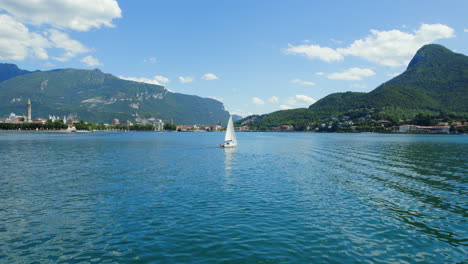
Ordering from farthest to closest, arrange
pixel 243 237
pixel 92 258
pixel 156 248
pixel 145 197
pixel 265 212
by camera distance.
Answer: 1. pixel 145 197
2. pixel 265 212
3. pixel 243 237
4. pixel 156 248
5. pixel 92 258

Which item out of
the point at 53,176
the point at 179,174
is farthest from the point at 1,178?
the point at 179,174

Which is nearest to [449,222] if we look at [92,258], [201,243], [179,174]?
[201,243]

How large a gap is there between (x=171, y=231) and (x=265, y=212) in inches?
328

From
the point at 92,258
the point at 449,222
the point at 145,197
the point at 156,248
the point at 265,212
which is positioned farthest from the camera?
the point at 145,197

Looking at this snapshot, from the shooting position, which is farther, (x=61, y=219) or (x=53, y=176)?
(x=53, y=176)

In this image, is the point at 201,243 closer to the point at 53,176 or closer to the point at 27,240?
the point at 27,240

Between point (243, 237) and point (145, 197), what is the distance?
1413 centimetres

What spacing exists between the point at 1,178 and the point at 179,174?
23.8m

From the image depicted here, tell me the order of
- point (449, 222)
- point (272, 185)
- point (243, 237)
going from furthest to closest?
1. point (272, 185)
2. point (449, 222)
3. point (243, 237)

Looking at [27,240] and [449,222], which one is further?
[449,222]

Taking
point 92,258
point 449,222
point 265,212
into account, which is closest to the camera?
point 92,258

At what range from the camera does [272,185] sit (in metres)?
35.0

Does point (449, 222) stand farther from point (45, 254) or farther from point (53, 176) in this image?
point (53, 176)

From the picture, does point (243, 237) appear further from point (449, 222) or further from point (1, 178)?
point (1, 178)
